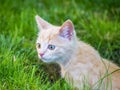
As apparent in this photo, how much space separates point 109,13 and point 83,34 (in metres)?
1.09

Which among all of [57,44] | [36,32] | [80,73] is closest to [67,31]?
[57,44]

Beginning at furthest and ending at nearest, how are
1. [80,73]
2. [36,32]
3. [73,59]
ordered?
1. [36,32]
2. [73,59]
3. [80,73]

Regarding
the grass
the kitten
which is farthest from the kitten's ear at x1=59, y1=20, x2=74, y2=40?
the grass

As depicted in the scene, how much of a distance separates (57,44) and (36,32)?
4.73ft

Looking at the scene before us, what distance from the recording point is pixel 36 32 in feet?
20.9

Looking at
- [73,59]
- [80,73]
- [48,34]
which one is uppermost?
[48,34]

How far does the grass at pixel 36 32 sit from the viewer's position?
4.90 metres

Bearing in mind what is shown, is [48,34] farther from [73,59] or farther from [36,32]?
[36,32]

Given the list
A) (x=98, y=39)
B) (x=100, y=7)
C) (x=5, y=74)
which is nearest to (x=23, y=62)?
(x=5, y=74)

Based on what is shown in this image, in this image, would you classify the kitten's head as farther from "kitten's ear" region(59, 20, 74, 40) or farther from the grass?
the grass

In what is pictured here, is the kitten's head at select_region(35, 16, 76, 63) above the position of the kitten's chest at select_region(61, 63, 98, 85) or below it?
above

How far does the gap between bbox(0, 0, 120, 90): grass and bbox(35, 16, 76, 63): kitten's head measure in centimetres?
25

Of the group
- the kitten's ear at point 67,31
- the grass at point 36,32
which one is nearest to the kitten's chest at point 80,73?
the grass at point 36,32

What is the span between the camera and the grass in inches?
193
